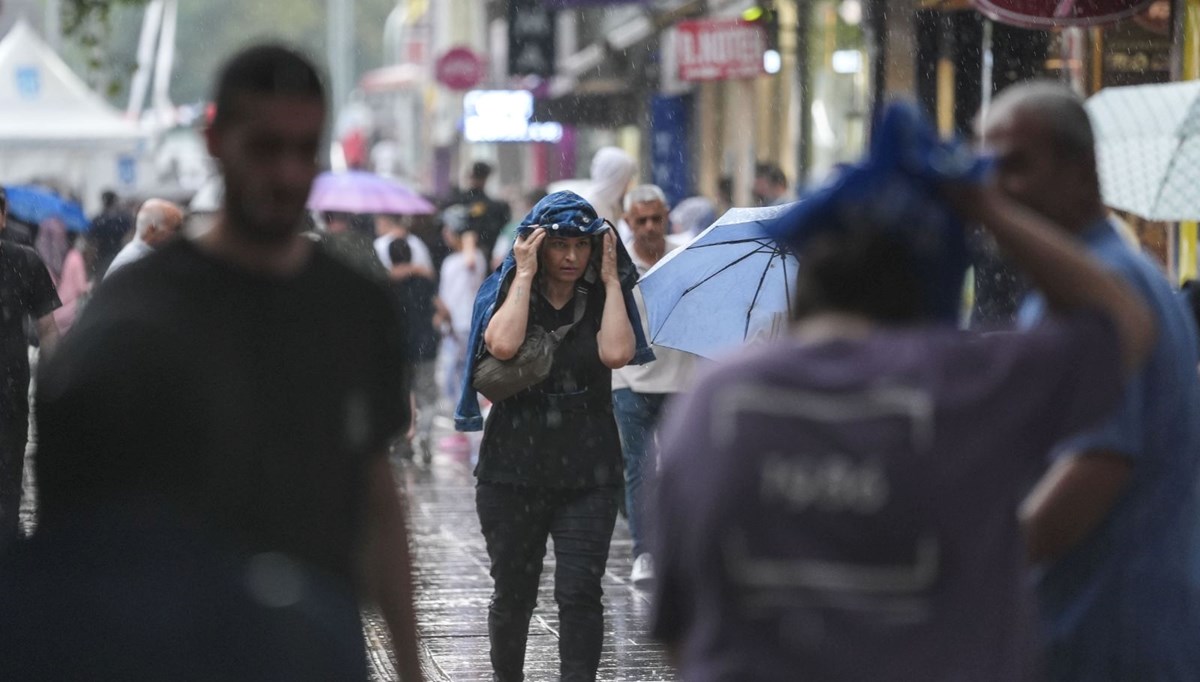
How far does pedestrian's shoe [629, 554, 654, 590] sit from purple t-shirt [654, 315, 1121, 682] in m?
7.60

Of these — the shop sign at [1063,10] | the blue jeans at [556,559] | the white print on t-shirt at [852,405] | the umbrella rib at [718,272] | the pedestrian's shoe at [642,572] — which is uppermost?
the shop sign at [1063,10]

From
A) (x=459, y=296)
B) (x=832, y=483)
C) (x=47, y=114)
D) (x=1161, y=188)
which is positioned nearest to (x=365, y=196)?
(x=459, y=296)

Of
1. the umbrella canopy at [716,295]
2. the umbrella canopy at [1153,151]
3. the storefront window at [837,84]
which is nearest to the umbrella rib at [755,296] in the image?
the umbrella canopy at [716,295]

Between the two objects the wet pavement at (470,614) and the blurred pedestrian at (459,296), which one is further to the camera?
A: the blurred pedestrian at (459,296)

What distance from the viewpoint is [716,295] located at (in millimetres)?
8531

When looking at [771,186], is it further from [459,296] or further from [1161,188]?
[1161,188]

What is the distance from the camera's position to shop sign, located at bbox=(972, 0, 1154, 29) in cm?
929

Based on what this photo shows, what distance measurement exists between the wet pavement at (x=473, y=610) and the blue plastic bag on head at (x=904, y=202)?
17.8ft

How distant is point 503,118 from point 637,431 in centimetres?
2743

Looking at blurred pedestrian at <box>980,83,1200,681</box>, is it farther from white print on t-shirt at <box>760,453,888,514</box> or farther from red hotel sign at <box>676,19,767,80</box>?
red hotel sign at <box>676,19,767,80</box>

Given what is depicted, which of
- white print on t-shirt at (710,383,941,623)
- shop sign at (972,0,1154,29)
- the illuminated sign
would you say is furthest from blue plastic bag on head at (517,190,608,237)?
the illuminated sign

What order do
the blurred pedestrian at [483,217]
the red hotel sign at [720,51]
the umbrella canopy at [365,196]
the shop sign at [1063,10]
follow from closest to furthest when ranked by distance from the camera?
the shop sign at [1063,10], the umbrella canopy at [365,196], the blurred pedestrian at [483,217], the red hotel sign at [720,51]

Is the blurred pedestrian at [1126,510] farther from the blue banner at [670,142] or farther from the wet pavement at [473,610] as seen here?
the blue banner at [670,142]

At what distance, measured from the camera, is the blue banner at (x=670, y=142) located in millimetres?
29875
